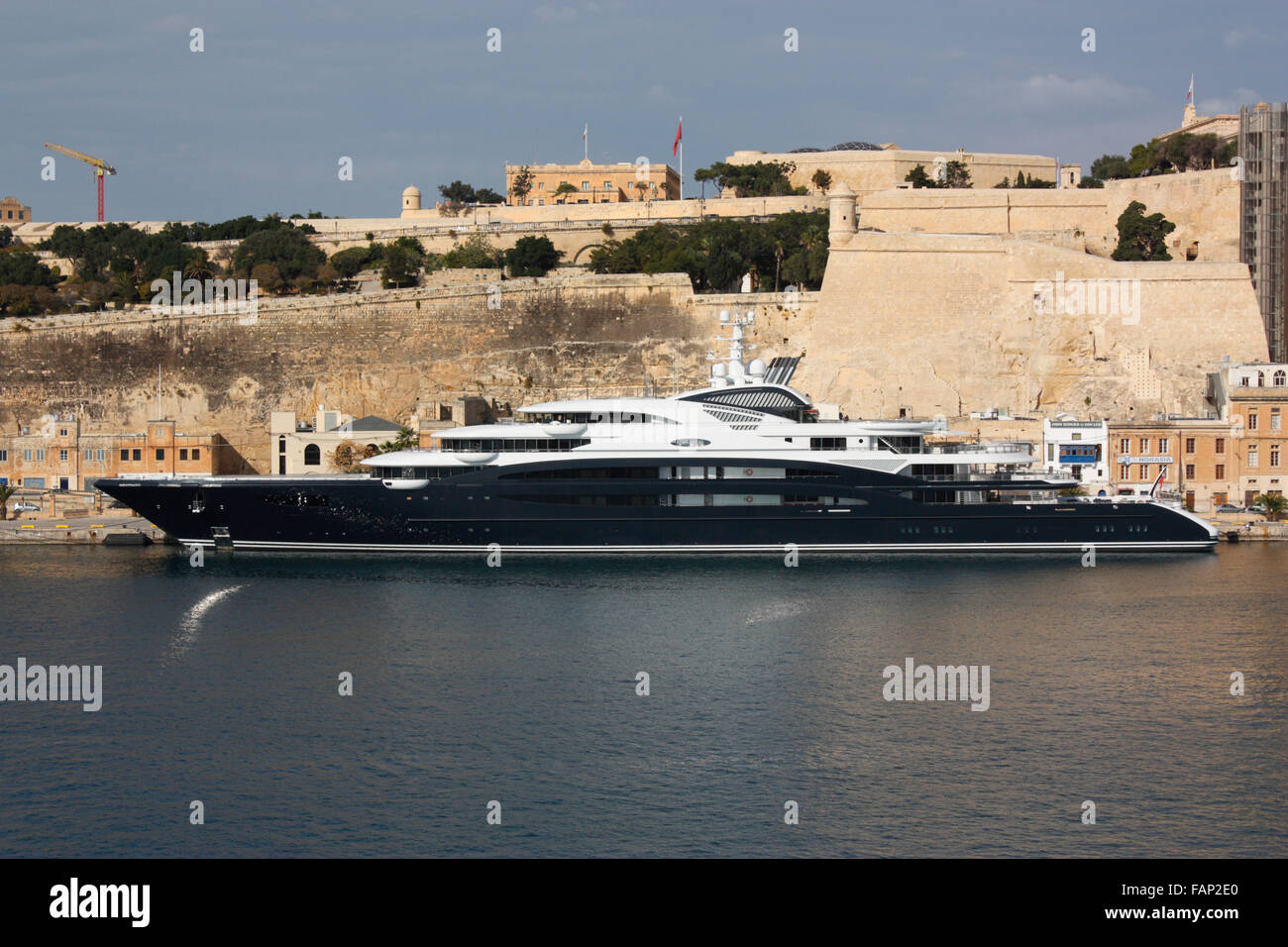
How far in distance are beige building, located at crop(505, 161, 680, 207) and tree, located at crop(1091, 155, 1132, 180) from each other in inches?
913

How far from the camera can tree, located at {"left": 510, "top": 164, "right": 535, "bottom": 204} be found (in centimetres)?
7931

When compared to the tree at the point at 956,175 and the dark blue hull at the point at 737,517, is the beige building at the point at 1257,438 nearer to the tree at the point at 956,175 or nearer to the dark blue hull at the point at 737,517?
the dark blue hull at the point at 737,517

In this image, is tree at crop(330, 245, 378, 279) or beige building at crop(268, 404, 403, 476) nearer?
beige building at crop(268, 404, 403, 476)

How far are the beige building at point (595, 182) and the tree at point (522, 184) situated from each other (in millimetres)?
119

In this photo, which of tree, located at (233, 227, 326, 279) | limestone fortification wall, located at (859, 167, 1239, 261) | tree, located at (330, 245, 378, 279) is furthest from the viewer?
tree, located at (330, 245, 378, 279)

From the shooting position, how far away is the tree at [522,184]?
79.3 meters
